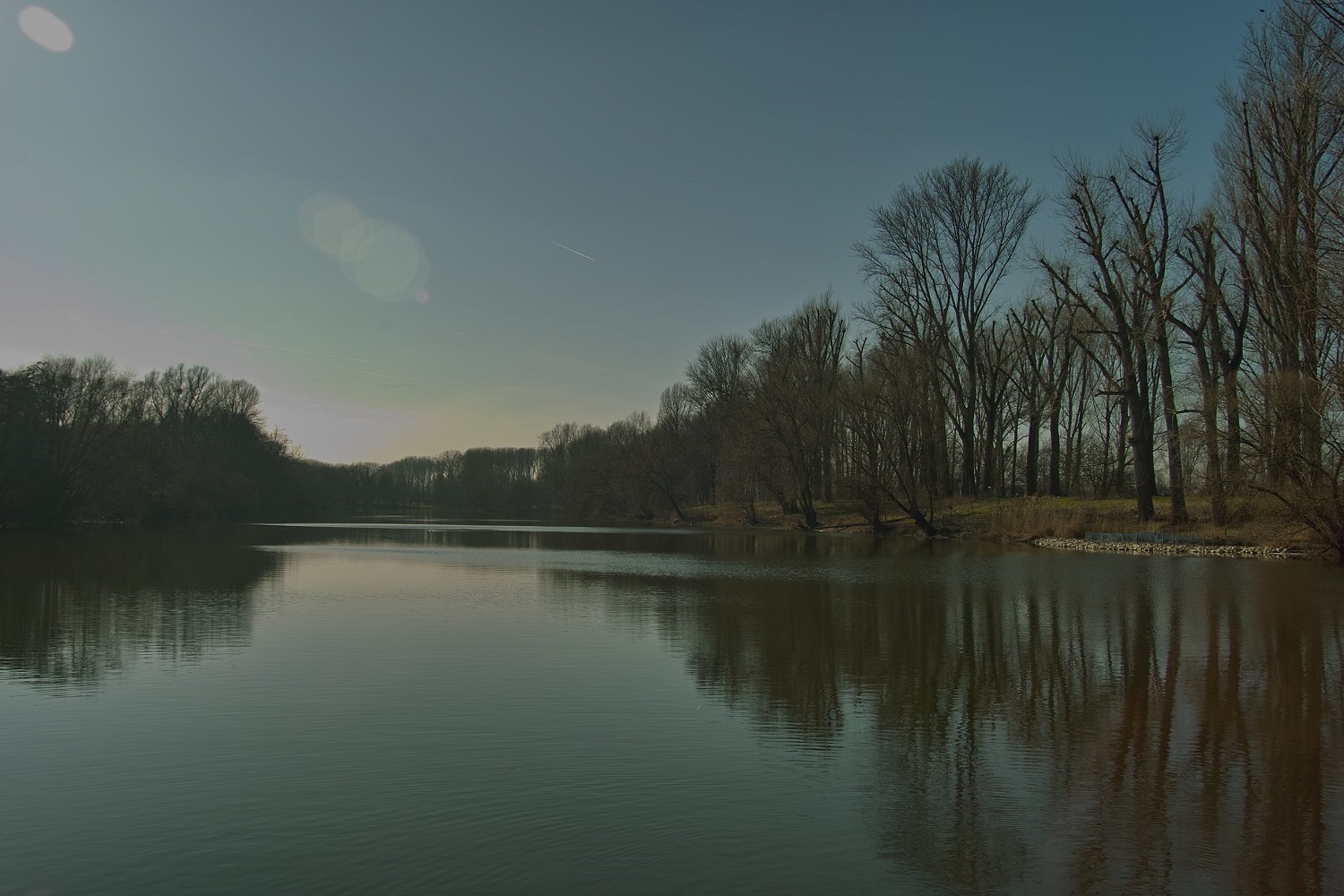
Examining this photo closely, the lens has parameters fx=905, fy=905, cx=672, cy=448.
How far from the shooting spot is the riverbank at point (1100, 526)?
2581 centimetres

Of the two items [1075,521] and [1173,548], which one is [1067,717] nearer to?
[1173,548]

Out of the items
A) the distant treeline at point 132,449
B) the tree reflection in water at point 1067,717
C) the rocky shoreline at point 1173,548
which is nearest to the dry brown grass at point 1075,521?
the rocky shoreline at point 1173,548

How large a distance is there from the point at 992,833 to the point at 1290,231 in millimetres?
25167

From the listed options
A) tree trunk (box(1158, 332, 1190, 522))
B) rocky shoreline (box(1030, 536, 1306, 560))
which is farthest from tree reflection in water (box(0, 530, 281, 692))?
tree trunk (box(1158, 332, 1190, 522))

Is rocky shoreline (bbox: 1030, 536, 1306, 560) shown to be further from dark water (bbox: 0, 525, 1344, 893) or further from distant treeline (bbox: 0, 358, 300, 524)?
distant treeline (bbox: 0, 358, 300, 524)

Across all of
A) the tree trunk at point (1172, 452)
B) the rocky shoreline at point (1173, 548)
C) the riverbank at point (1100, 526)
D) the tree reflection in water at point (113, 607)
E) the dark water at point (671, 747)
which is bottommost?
the dark water at point (671, 747)

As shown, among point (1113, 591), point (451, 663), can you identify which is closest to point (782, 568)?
point (1113, 591)

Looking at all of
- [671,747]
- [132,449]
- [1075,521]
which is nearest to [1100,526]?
[1075,521]

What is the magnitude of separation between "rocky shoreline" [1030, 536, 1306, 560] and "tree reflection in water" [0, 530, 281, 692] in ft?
86.3

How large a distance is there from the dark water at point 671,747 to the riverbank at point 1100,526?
11632mm

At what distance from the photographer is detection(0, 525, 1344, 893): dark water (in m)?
4.88

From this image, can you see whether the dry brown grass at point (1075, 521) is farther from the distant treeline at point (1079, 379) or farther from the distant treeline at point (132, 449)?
the distant treeline at point (132, 449)

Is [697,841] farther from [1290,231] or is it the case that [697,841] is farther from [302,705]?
[1290,231]

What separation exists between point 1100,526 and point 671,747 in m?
31.1
